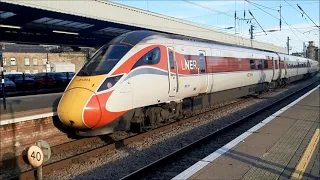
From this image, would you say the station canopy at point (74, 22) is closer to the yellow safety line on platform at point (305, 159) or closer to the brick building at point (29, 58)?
the yellow safety line on platform at point (305, 159)

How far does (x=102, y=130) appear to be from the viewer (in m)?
8.57

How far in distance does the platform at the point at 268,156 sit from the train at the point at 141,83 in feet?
9.48

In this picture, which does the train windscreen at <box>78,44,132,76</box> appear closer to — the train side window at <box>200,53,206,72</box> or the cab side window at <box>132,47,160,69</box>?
the cab side window at <box>132,47,160,69</box>

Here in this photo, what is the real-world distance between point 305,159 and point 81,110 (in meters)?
5.41

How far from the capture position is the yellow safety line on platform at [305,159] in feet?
20.2

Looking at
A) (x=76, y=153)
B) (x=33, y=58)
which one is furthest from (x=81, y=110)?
(x=33, y=58)

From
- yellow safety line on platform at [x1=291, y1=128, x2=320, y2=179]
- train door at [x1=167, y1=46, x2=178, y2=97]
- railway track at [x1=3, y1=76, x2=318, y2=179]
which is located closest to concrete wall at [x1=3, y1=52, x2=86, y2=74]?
train door at [x1=167, y1=46, x2=178, y2=97]

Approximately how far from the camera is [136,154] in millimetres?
8656

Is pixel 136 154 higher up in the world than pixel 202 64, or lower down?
→ lower down

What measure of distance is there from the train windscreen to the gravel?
2307mm

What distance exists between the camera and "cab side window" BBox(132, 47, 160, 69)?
933 cm

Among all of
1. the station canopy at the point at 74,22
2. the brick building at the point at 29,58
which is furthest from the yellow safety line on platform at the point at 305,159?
the brick building at the point at 29,58

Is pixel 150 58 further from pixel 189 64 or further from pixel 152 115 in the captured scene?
pixel 189 64

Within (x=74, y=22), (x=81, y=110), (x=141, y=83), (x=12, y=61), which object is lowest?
(x=81, y=110)
